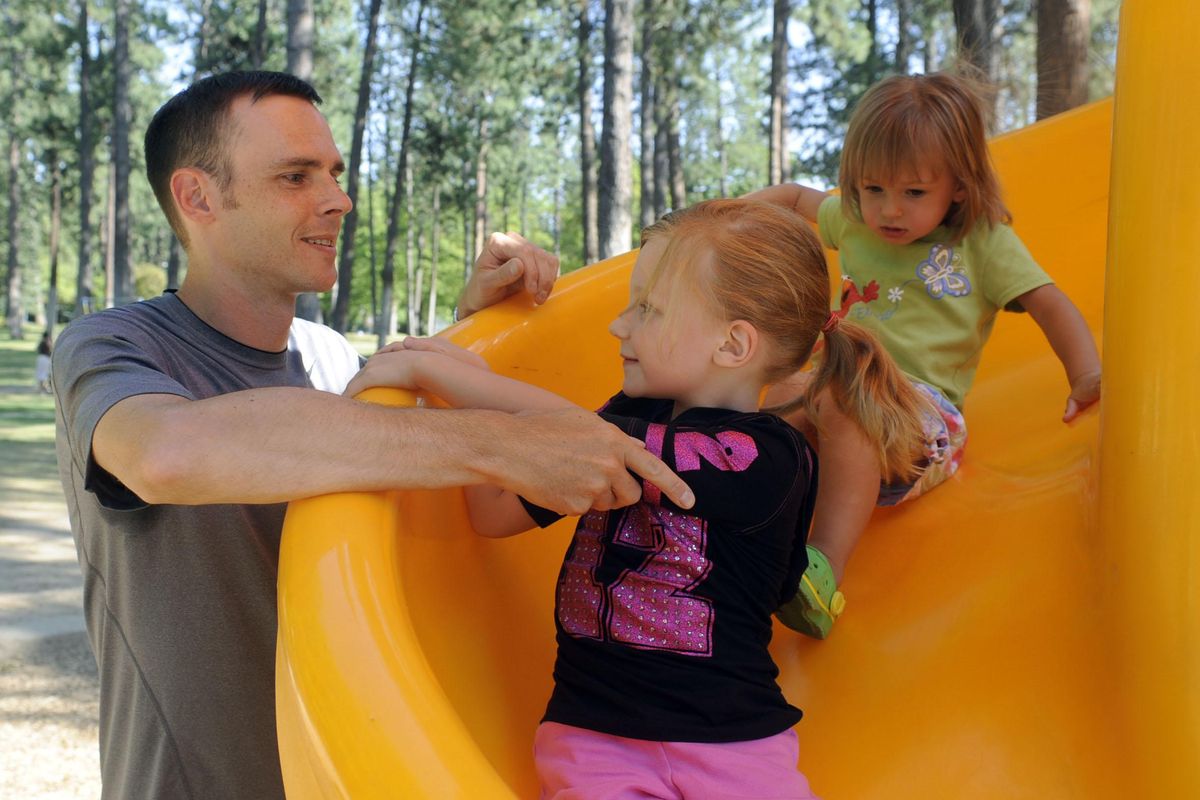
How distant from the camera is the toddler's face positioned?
2.01 meters

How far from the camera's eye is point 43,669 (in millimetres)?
3641

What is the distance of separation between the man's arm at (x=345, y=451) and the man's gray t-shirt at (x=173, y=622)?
27cm

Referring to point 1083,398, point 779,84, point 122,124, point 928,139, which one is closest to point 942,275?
point 928,139

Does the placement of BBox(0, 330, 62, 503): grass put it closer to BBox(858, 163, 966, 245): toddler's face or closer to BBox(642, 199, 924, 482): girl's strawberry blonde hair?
BBox(858, 163, 966, 245): toddler's face

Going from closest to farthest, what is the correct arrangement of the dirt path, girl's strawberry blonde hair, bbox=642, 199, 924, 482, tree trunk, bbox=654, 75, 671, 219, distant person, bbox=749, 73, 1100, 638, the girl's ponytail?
girl's strawberry blonde hair, bbox=642, 199, 924, 482, the girl's ponytail, distant person, bbox=749, 73, 1100, 638, the dirt path, tree trunk, bbox=654, 75, 671, 219

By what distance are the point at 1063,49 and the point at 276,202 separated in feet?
10.8

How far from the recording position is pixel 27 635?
3904mm

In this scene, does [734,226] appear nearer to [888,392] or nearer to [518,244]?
[888,392]

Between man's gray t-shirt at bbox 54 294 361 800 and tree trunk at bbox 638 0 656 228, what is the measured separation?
1381 centimetres

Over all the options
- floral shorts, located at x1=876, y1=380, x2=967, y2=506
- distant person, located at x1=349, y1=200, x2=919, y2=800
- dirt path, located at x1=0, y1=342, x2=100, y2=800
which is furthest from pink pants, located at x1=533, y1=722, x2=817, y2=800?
dirt path, located at x1=0, y1=342, x2=100, y2=800

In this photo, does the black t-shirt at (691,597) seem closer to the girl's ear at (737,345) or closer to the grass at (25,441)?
the girl's ear at (737,345)

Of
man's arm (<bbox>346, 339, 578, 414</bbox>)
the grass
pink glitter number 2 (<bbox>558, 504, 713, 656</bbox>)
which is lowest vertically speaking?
the grass

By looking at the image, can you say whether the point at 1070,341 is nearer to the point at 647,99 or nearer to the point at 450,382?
the point at 450,382

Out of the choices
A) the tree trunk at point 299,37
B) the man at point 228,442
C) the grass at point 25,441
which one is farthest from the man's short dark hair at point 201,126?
the tree trunk at point 299,37
